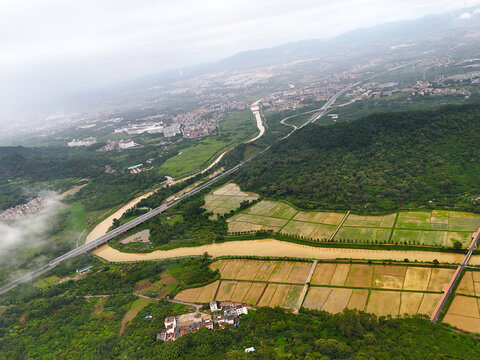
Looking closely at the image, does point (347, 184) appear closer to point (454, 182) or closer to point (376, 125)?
point (454, 182)

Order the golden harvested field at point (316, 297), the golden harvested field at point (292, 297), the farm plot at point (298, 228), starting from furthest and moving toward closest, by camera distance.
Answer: the farm plot at point (298, 228) < the golden harvested field at point (292, 297) < the golden harvested field at point (316, 297)

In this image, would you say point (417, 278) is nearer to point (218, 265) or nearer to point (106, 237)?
point (218, 265)

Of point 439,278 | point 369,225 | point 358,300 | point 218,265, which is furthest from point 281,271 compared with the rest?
point 439,278

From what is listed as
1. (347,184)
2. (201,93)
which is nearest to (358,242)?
(347,184)

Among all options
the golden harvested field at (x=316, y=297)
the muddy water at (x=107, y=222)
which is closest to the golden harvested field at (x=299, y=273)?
the golden harvested field at (x=316, y=297)

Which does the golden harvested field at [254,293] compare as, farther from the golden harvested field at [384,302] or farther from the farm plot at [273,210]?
the farm plot at [273,210]

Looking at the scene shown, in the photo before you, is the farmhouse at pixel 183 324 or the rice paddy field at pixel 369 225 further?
the rice paddy field at pixel 369 225

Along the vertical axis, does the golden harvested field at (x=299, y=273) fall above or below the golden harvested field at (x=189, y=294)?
above
